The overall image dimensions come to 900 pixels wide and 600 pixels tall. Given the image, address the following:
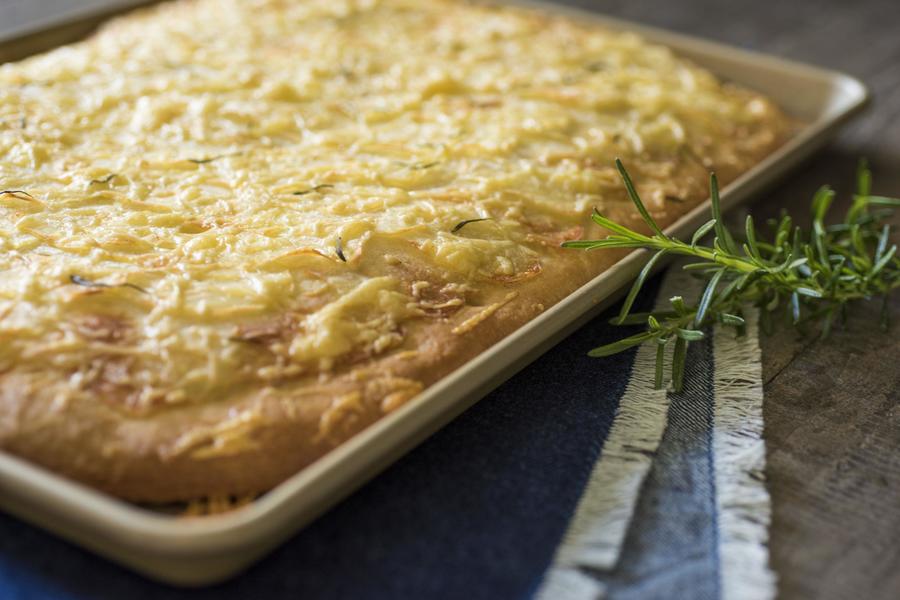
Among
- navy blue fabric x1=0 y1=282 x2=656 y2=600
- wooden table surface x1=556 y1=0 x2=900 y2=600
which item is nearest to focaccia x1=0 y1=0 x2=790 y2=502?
navy blue fabric x1=0 y1=282 x2=656 y2=600

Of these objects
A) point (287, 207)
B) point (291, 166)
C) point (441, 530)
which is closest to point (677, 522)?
point (441, 530)

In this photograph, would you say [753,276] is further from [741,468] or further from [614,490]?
[614,490]

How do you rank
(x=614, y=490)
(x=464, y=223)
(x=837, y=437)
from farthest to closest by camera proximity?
(x=464, y=223) → (x=837, y=437) → (x=614, y=490)

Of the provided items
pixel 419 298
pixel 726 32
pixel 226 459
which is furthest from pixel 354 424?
pixel 726 32

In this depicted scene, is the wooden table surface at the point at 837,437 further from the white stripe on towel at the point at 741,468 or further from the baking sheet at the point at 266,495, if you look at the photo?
the baking sheet at the point at 266,495

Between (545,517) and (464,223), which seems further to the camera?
(464,223)

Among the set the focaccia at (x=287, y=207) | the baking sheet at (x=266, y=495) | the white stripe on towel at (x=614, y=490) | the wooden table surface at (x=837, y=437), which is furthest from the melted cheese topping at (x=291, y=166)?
the wooden table surface at (x=837, y=437)
